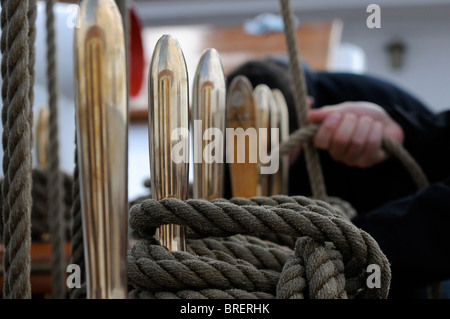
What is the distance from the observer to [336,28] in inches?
99.9

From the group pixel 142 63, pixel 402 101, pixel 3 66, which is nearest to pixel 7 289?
pixel 3 66

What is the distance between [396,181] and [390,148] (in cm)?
27

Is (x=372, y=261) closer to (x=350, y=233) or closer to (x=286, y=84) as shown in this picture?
(x=350, y=233)

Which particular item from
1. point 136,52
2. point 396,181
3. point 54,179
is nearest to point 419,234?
point 396,181

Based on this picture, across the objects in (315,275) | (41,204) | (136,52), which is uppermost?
(136,52)

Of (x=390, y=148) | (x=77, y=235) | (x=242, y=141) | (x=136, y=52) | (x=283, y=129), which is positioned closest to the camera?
(x=77, y=235)

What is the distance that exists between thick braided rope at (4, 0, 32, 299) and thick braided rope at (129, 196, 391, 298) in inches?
2.5

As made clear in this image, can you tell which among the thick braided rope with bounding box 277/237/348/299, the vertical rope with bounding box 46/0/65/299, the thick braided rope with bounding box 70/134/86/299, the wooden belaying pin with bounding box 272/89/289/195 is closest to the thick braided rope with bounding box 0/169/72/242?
the vertical rope with bounding box 46/0/65/299

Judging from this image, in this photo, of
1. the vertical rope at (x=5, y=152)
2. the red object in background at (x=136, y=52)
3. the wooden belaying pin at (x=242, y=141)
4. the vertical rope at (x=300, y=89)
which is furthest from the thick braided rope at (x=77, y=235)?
the red object in background at (x=136, y=52)

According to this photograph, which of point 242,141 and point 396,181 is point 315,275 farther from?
point 396,181

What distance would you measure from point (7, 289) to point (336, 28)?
7.68 ft

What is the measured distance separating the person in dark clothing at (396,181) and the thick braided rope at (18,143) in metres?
0.53

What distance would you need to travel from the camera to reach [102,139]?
269 mm
